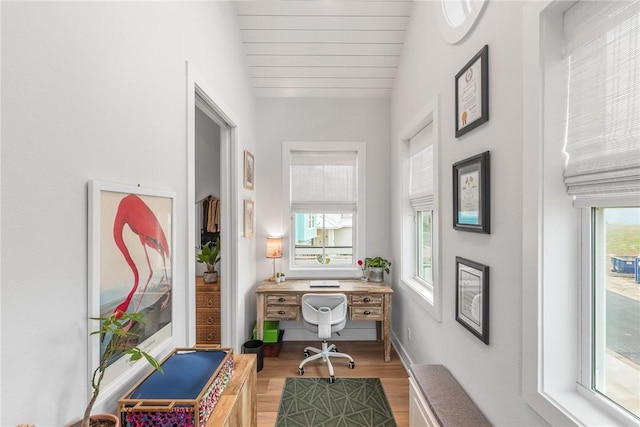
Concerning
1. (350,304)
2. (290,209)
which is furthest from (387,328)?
(290,209)

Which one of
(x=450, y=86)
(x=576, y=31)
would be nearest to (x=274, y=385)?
(x=450, y=86)

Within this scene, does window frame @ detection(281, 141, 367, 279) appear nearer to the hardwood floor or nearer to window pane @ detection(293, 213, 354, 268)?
window pane @ detection(293, 213, 354, 268)

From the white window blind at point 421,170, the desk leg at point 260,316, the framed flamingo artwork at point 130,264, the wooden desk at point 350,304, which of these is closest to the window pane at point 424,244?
the white window blind at point 421,170

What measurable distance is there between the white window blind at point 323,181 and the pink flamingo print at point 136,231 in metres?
2.32

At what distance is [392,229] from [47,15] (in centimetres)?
317

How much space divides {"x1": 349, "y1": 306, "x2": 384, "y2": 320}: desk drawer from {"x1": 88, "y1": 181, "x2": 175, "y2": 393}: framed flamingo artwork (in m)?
1.94

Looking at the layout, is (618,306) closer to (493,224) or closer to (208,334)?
(493,224)

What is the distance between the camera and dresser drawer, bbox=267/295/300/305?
2.99m

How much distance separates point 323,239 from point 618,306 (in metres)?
2.83

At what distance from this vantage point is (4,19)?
2.18 ft

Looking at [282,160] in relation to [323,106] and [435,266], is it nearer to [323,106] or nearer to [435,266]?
[323,106]

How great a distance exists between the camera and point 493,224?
1.40 metres

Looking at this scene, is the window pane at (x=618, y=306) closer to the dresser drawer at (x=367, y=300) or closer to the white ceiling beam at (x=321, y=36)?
Result: the dresser drawer at (x=367, y=300)

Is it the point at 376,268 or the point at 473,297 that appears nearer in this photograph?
the point at 473,297
